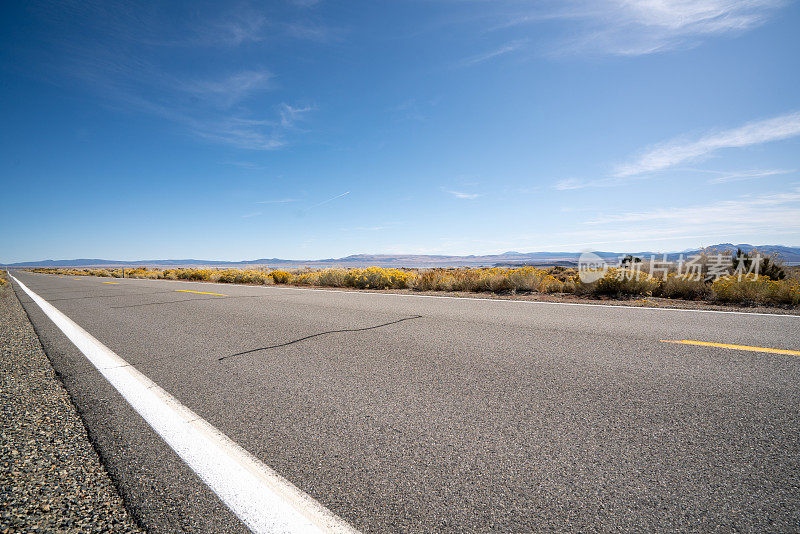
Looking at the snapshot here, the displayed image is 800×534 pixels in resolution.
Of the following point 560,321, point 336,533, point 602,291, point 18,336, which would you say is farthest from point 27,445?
point 602,291

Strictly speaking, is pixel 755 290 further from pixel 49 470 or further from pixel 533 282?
pixel 49 470

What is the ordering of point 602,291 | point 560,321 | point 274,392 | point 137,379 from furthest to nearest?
point 602,291
point 560,321
point 137,379
point 274,392

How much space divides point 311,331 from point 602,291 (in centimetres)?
836

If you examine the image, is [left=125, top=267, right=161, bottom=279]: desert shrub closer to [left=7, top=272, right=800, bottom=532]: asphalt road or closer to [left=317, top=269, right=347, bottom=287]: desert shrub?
[left=317, top=269, right=347, bottom=287]: desert shrub

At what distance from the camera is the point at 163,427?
235 centimetres

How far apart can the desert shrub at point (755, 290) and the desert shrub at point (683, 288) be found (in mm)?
275

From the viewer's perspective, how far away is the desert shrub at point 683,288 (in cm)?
870

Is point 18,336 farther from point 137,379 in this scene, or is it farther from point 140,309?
point 137,379

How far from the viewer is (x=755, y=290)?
7.73 meters

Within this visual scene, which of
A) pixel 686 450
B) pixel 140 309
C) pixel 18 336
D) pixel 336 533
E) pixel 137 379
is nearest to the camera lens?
pixel 336 533

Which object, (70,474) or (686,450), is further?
(686,450)

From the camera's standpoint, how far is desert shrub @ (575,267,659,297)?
9367 millimetres

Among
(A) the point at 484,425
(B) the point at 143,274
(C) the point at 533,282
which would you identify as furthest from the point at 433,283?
(B) the point at 143,274

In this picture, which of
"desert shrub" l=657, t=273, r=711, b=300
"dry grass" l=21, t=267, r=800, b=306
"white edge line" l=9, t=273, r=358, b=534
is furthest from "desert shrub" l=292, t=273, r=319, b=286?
"white edge line" l=9, t=273, r=358, b=534
